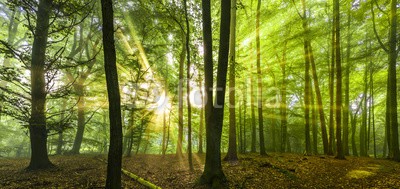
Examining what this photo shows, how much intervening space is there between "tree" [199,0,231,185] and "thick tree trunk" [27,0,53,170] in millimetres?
6539

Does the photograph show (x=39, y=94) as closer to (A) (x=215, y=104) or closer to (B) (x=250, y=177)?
(A) (x=215, y=104)

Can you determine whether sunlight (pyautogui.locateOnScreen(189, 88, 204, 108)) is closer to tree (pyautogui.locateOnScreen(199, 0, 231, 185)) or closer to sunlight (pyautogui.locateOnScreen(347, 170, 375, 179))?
tree (pyautogui.locateOnScreen(199, 0, 231, 185))

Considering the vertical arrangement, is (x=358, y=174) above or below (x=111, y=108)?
below

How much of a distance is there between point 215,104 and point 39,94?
7323 mm

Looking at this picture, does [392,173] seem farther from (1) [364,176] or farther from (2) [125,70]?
(2) [125,70]

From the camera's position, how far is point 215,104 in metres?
7.19

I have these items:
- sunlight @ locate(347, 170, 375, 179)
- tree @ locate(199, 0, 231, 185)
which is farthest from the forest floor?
tree @ locate(199, 0, 231, 185)

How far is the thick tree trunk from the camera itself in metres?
8.59

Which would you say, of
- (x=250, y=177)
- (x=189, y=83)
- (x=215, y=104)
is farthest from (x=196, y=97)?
(x=215, y=104)

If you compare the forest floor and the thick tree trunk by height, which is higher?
the thick tree trunk

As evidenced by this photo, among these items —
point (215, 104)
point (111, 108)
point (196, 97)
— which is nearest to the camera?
point (111, 108)

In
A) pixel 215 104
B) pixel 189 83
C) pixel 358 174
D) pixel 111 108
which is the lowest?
pixel 358 174

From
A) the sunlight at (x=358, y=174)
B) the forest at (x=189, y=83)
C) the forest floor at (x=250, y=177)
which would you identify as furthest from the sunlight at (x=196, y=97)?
the sunlight at (x=358, y=174)

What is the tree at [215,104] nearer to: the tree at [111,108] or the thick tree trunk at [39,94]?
the tree at [111,108]
